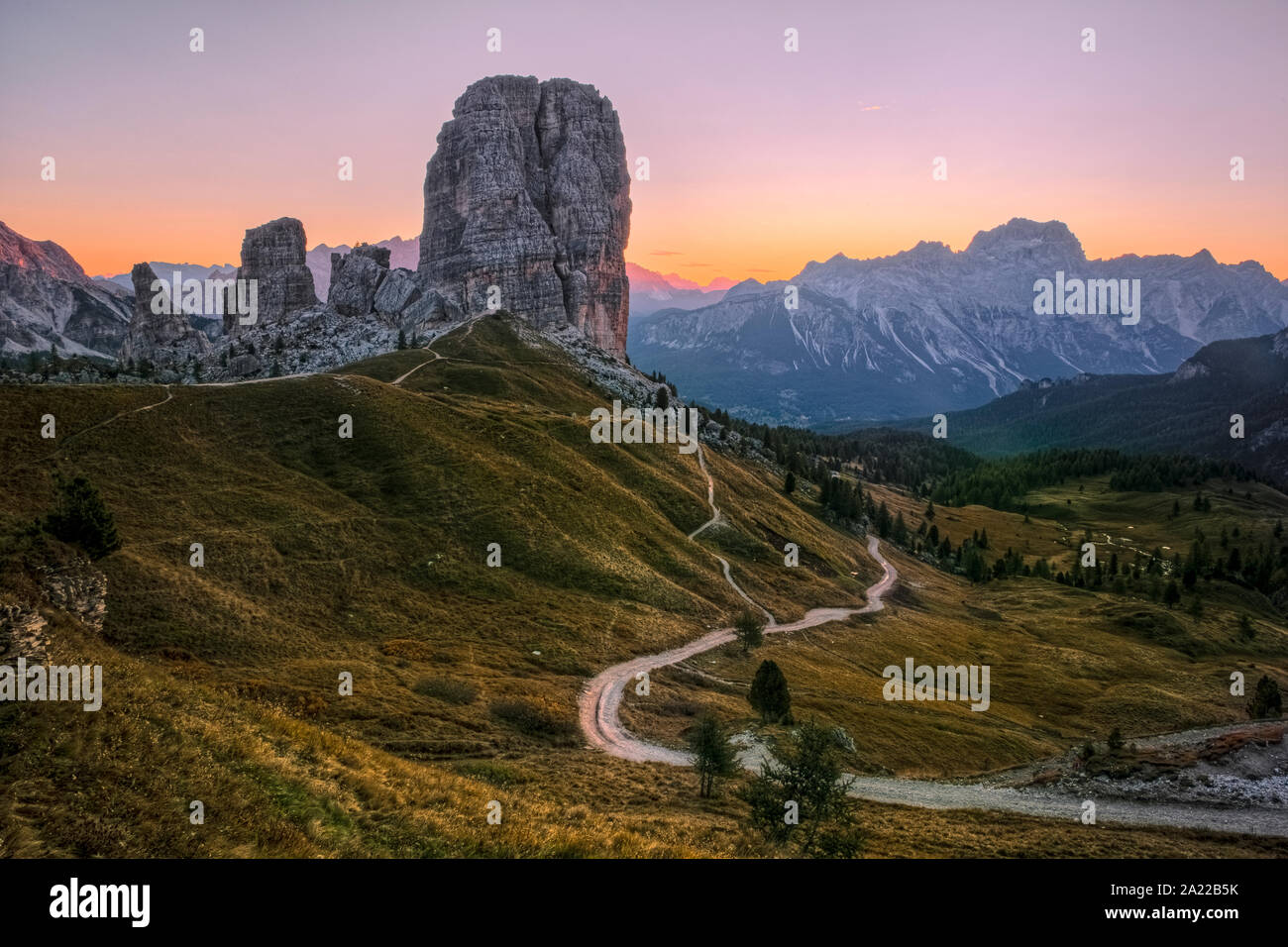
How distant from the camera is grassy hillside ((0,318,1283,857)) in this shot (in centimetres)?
1717

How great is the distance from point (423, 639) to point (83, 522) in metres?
26.6

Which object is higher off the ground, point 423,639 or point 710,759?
point 423,639

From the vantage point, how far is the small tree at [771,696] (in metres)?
55.9

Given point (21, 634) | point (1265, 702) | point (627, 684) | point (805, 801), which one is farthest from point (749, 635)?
point (1265, 702)

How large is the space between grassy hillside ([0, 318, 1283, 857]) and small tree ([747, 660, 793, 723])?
11.2ft

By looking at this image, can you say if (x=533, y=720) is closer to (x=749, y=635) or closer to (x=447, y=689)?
(x=447, y=689)

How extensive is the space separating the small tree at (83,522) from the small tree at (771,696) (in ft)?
159

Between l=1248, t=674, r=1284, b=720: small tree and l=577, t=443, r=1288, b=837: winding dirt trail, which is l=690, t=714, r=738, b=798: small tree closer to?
l=577, t=443, r=1288, b=837: winding dirt trail

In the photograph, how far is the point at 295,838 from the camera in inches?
598

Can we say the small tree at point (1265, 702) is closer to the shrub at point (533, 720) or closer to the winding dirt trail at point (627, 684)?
the winding dirt trail at point (627, 684)

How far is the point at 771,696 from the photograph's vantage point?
56.1 m

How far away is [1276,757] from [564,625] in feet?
220
